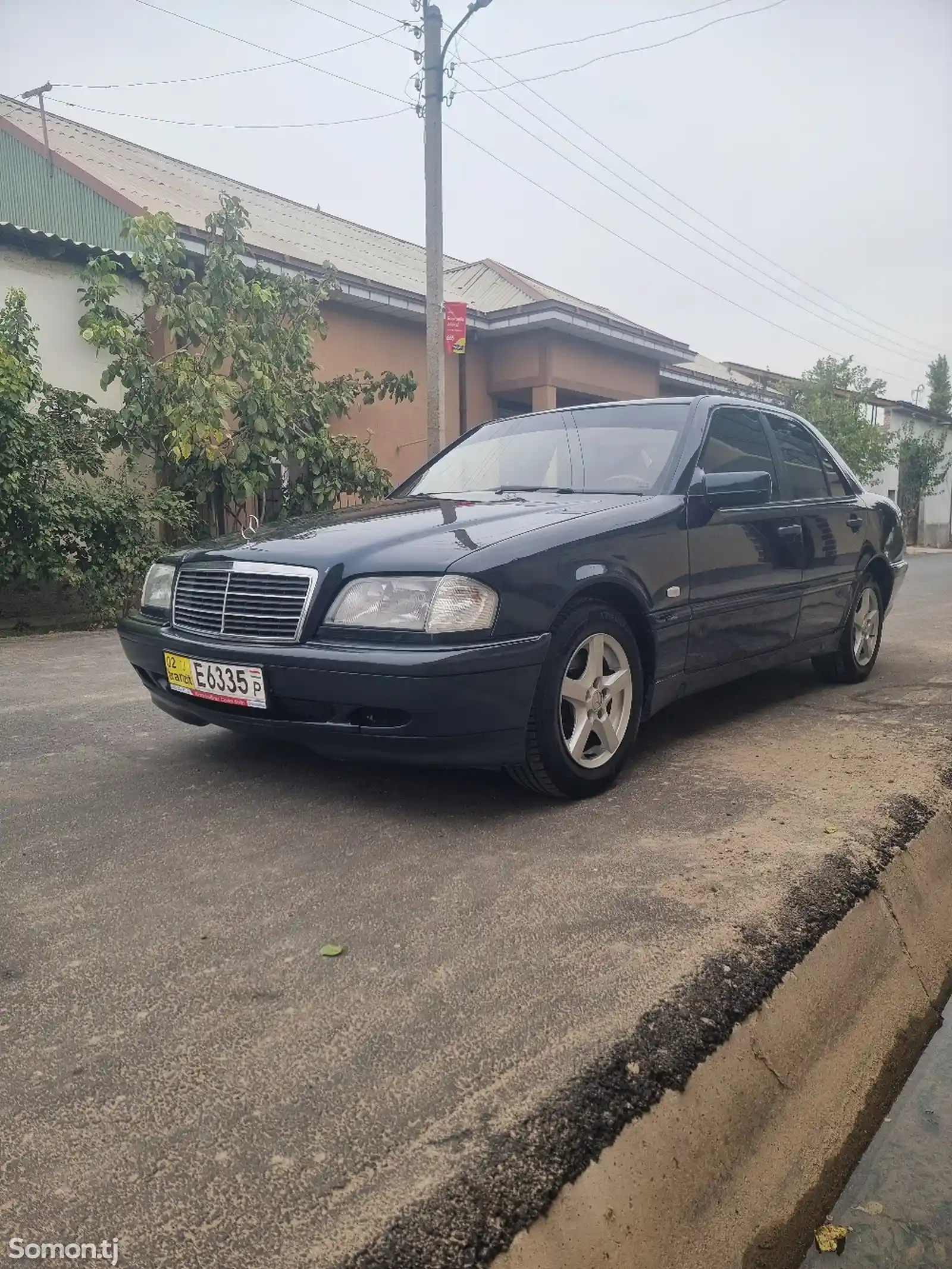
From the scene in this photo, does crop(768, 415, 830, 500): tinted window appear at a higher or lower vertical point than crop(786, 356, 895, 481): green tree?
lower

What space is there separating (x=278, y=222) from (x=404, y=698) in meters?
14.7

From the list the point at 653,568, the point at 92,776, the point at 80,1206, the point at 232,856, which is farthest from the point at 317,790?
the point at 80,1206

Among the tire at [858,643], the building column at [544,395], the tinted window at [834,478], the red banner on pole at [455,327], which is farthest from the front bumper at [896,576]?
the building column at [544,395]

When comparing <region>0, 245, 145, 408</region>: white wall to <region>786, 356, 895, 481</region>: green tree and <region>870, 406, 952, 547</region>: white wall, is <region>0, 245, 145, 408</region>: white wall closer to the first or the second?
<region>786, 356, 895, 481</region>: green tree

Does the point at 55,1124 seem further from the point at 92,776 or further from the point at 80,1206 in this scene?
the point at 92,776

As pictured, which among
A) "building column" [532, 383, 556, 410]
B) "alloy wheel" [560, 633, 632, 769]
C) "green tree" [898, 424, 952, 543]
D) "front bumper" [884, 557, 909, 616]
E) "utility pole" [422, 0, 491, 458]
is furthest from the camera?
"green tree" [898, 424, 952, 543]

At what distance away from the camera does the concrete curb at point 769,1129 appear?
4.92ft

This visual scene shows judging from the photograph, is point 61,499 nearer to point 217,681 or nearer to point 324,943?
point 217,681

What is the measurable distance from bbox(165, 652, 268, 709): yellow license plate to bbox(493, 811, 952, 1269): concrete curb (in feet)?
5.86

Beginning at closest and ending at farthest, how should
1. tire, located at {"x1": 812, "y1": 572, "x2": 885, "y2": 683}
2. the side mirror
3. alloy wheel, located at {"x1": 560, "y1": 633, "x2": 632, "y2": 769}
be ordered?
alloy wheel, located at {"x1": 560, "y1": 633, "x2": 632, "y2": 769}, the side mirror, tire, located at {"x1": 812, "y1": 572, "x2": 885, "y2": 683}

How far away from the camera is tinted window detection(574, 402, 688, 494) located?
3.94m

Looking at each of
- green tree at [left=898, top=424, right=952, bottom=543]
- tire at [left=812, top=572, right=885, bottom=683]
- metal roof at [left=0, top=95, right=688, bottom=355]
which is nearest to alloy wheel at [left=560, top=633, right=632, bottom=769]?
tire at [left=812, top=572, right=885, bottom=683]

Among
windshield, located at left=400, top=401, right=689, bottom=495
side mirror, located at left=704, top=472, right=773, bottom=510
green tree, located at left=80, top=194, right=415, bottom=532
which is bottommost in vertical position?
side mirror, located at left=704, top=472, right=773, bottom=510

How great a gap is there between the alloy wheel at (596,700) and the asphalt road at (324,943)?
183 millimetres
